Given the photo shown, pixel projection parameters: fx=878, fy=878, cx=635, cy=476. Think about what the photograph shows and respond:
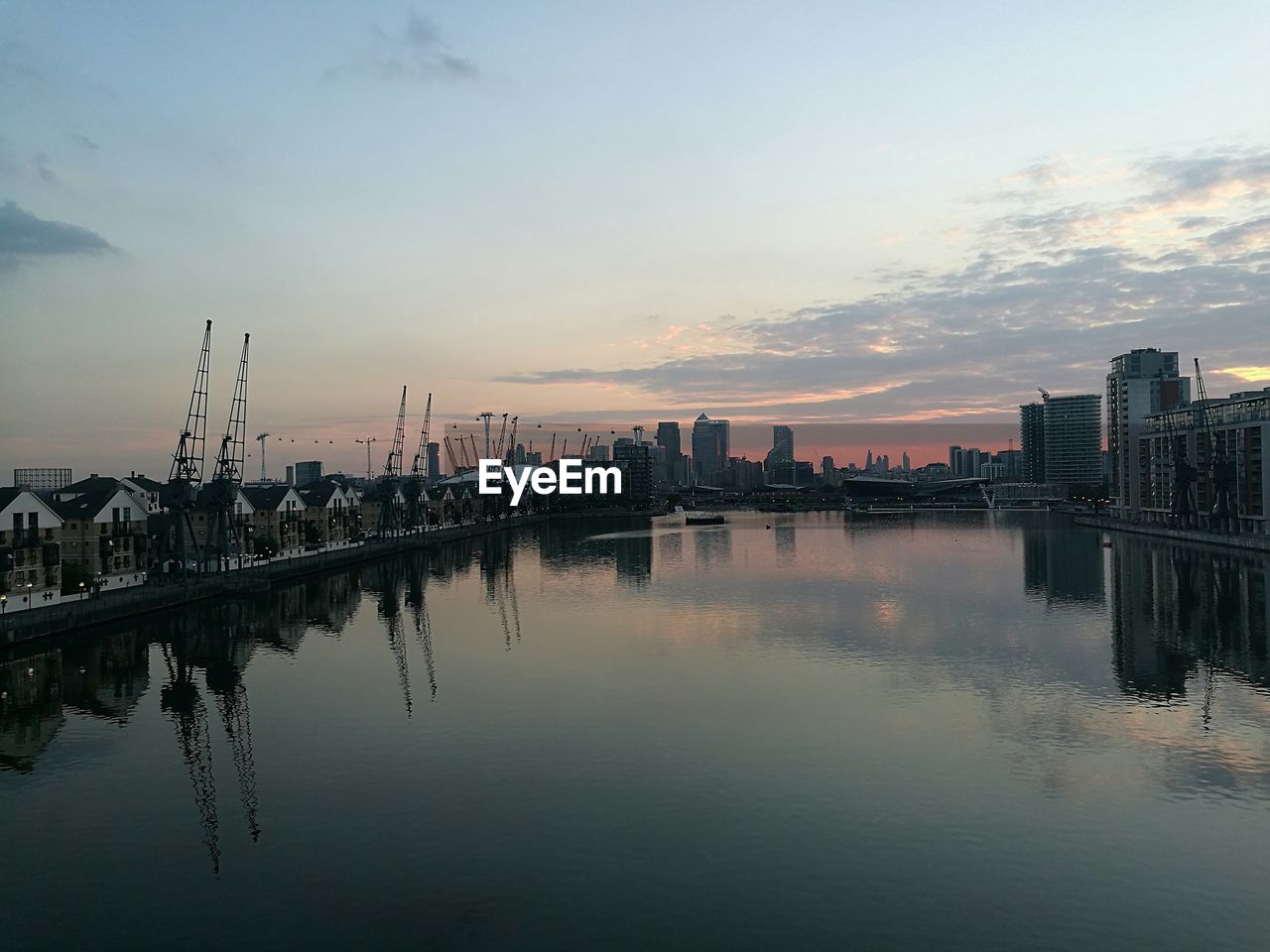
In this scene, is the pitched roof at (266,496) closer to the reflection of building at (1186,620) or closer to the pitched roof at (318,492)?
the pitched roof at (318,492)

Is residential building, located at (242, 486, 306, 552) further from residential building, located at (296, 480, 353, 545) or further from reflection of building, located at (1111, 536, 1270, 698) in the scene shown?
reflection of building, located at (1111, 536, 1270, 698)

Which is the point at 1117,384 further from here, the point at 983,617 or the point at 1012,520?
the point at 983,617

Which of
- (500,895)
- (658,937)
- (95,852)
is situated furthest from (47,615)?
(658,937)

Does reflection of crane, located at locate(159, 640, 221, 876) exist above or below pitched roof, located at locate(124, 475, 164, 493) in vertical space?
below

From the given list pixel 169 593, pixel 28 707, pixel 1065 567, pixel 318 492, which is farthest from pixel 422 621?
pixel 1065 567

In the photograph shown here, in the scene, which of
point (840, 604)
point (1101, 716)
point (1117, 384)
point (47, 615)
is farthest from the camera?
point (1117, 384)

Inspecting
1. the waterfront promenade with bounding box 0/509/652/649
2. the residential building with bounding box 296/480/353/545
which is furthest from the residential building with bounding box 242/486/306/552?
the waterfront promenade with bounding box 0/509/652/649
